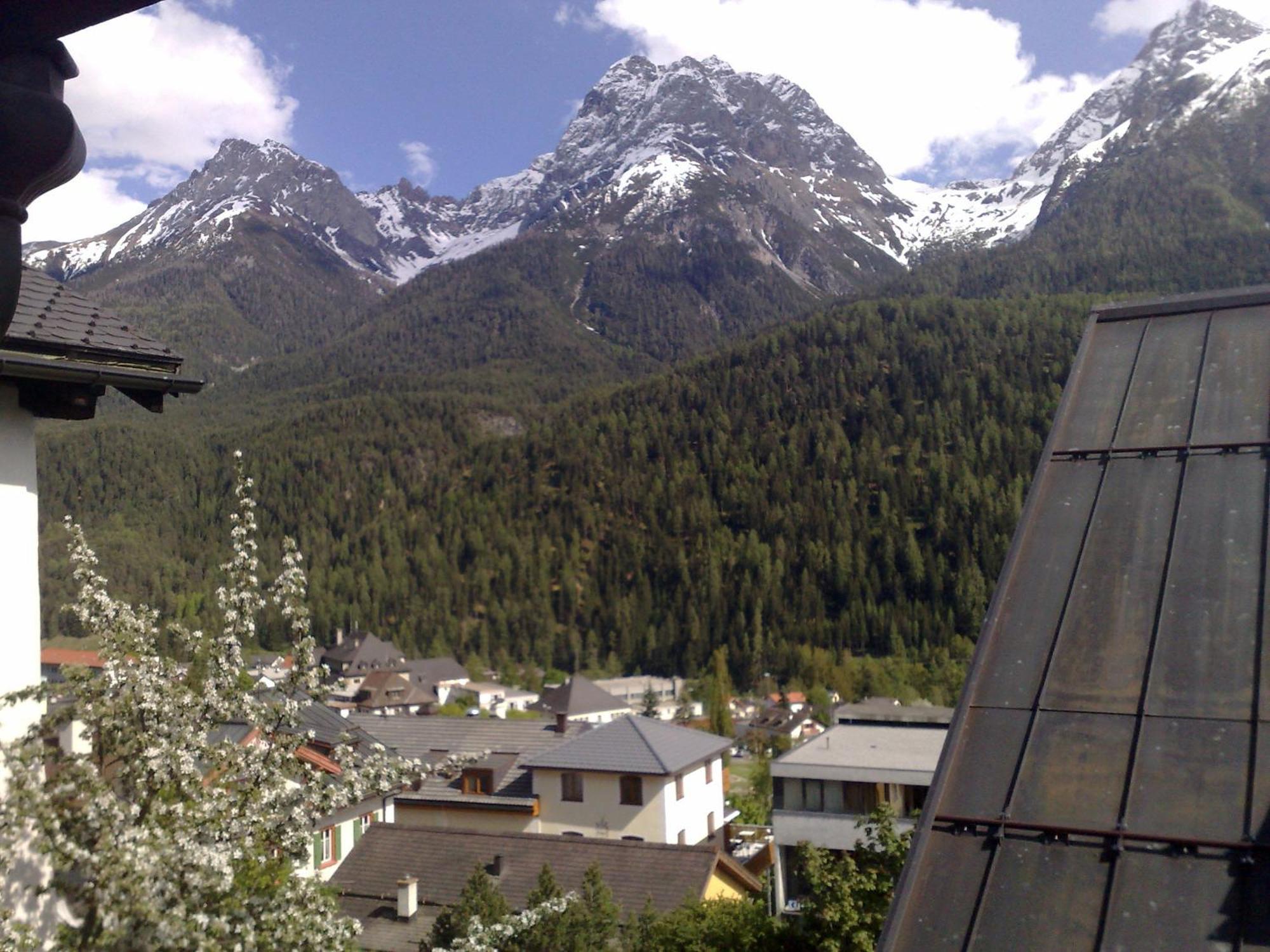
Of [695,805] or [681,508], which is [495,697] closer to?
[681,508]

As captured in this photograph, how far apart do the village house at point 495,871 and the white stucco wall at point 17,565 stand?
60.5 ft

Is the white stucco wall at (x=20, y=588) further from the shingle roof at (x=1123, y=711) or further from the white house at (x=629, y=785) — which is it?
the white house at (x=629, y=785)

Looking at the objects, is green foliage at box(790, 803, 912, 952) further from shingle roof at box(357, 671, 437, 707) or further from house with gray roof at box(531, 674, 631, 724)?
shingle roof at box(357, 671, 437, 707)

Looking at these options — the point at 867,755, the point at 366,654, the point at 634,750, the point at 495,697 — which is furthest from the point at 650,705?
the point at 867,755

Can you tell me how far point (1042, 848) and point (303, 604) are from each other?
4.67m

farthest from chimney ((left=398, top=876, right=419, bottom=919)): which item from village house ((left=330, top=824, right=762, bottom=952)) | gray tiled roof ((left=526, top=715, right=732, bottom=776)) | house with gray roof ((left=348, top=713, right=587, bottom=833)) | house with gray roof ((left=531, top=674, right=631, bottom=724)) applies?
house with gray roof ((left=531, top=674, right=631, bottom=724))

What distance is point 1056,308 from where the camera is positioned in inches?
7269

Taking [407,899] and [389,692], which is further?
[389,692]

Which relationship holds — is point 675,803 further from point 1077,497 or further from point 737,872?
point 1077,497

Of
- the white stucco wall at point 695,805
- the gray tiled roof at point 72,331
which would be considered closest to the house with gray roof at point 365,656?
the white stucco wall at point 695,805

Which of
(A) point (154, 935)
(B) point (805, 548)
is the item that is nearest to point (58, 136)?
(A) point (154, 935)

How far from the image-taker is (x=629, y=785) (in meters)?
38.9

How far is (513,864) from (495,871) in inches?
20.4

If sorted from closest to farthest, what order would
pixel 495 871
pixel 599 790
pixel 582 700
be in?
pixel 495 871, pixel 599 790, pixel 582 700
